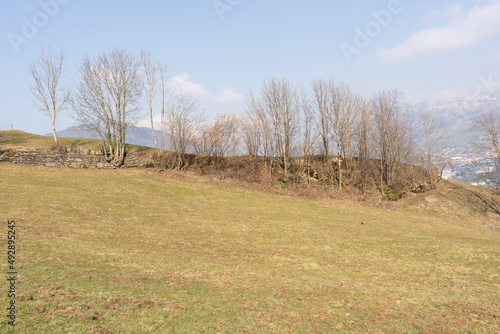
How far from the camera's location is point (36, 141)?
3981 centimetres

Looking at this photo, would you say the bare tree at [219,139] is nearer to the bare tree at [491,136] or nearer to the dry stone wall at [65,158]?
the dry stone wall at [65,158]

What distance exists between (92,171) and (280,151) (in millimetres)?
27041

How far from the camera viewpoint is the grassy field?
24.0 ft

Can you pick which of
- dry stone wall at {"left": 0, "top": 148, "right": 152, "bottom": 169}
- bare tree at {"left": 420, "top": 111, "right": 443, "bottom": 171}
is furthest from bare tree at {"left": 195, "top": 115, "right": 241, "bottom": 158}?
bare tree at {"left": 420, "top": 111, "right": 443, "bottom": 171}

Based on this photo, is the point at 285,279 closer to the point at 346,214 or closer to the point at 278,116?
the point at 346,214

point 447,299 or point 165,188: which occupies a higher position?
point 165,188

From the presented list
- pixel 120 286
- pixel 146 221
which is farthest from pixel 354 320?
pixel 146 221

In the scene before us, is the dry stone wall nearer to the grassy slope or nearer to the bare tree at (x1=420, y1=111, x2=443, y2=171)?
the grassy slope

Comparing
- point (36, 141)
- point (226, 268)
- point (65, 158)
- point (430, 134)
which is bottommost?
point (226, 268)

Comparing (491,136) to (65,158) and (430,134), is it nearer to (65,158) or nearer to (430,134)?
(430,134)

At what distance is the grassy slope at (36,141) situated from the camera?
3753cm

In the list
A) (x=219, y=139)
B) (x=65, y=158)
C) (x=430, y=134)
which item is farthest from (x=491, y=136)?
(x=65, y=158)

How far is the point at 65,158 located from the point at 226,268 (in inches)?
1324

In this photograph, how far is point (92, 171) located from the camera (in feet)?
113
